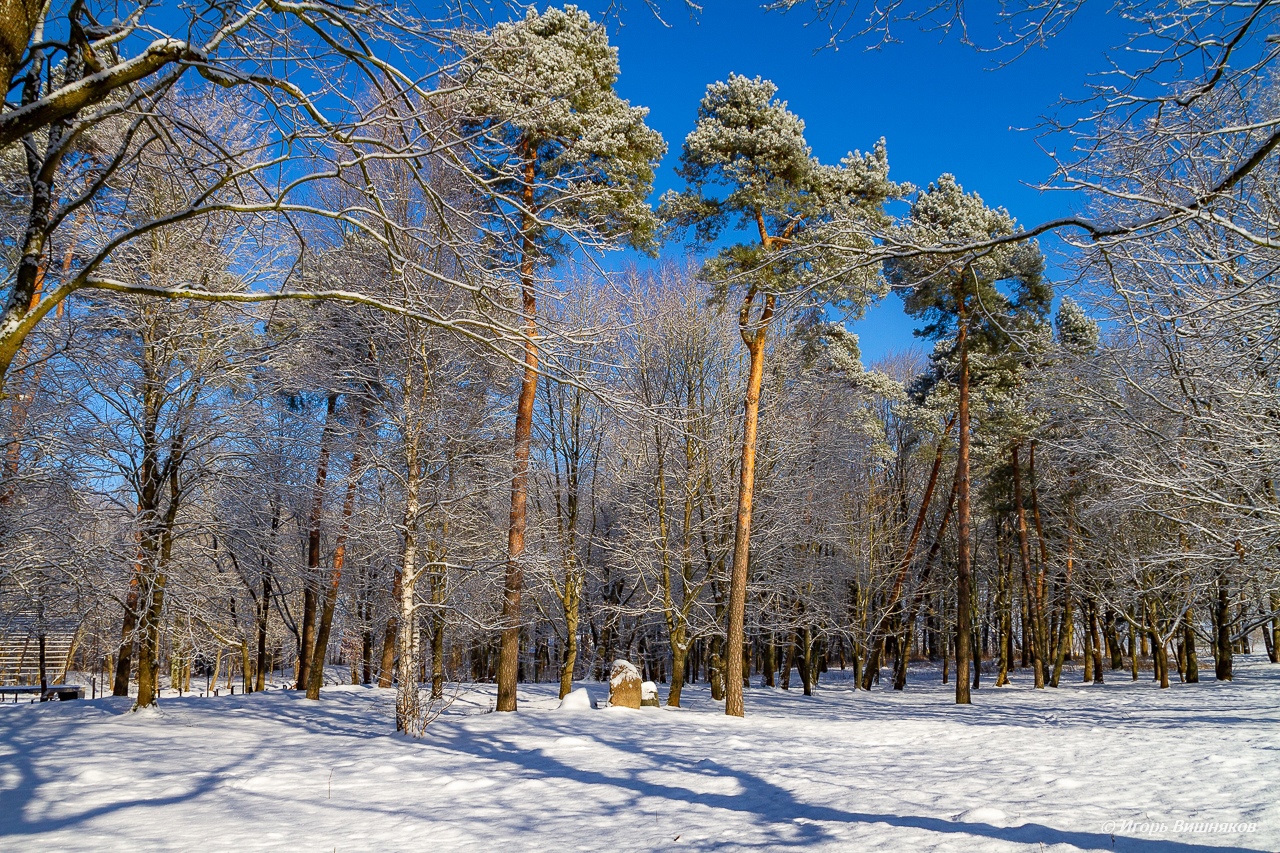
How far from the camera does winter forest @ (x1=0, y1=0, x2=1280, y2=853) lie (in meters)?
3.90

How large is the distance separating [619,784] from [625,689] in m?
6.84

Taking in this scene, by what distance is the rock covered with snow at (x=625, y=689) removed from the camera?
41.8 ft

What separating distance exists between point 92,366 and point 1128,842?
11275 mm

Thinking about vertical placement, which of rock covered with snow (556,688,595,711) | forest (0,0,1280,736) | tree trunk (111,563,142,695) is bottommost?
rock covered with snow (556,688,595,711)

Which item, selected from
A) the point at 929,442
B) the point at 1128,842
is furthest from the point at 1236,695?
the point at 1128,842

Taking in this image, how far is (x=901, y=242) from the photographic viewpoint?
316 centimetres

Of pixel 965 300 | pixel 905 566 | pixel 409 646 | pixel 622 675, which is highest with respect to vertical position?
pixel 965 300

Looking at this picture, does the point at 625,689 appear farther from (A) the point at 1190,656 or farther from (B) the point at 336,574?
(A) the point at 1190,656

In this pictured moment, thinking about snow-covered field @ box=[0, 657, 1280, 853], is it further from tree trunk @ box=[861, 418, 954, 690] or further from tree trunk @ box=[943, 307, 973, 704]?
tree trunk @ box=[861, 418, 954, 690]

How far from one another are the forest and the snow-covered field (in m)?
1.61

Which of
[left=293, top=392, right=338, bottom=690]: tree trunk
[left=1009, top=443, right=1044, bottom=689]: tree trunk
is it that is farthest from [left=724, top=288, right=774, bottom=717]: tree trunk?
[left=1009, top=443, right=1044, bottom=689]: tree trunk

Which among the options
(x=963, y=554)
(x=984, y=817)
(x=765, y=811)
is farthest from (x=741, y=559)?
(x=984, y=817)

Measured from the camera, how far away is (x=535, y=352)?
14.7ft

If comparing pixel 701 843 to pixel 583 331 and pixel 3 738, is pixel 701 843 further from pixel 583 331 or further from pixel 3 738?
pixel 3 738
